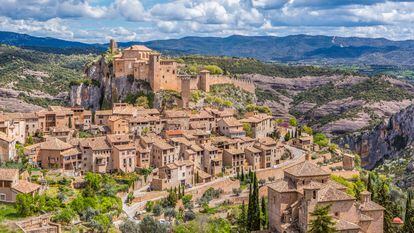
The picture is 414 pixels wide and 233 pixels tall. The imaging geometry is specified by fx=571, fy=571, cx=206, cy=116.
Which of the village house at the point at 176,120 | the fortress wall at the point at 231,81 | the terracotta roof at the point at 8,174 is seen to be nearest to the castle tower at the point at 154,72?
the village house at the point at 176,120

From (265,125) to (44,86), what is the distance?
94050 millimetres

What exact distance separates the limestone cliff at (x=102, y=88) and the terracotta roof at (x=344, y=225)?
52.5 metres

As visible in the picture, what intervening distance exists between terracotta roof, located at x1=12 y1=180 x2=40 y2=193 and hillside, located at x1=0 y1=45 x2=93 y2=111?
71.3 m

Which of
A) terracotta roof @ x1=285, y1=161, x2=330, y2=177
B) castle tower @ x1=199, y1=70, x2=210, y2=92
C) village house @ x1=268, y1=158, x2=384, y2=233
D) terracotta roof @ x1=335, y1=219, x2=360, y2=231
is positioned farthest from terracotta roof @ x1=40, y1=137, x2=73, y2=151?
castle tower @ x1=199, y1=70, x2=210, y2=92

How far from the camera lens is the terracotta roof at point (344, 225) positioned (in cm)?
3701

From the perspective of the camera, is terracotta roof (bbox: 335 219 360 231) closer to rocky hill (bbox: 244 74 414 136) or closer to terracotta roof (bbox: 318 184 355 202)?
terracotta roof (bbox: 318 184 355 202)

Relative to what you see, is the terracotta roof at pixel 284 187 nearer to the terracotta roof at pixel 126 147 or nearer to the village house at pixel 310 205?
the village house at pixel 310 205

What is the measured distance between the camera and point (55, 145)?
2372 inches

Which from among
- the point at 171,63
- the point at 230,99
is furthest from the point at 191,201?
the point at 230,99

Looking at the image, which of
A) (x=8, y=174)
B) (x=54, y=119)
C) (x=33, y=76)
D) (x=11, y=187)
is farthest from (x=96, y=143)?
(x=33, y=76)

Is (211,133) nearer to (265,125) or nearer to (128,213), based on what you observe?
(265,125)

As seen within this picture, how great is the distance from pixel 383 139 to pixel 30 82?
96.2 meters

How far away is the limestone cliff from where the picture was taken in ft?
288

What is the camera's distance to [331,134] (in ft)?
436
